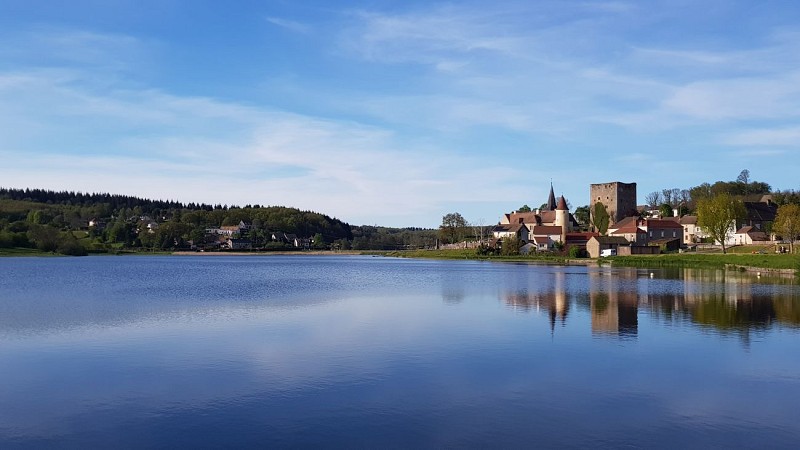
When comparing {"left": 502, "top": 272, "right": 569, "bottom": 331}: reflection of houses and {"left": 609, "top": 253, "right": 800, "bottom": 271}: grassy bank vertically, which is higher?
{"left": 609, "top": 253, "right": 800, "bottom": 271}: grassy bank

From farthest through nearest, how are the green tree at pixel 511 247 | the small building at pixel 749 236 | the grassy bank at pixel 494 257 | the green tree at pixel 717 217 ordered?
1. the green tree at pixel 511 247
2. the grassy bank at pixel 494 257
3. the small building at pixel 749 236
4. the green tree at pixel 717 217

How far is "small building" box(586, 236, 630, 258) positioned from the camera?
89625 millimetres

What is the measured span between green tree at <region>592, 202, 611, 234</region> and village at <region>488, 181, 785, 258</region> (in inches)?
18.9

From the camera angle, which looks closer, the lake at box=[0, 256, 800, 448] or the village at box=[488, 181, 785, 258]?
the lake at box=[0, 256, 800, 448]

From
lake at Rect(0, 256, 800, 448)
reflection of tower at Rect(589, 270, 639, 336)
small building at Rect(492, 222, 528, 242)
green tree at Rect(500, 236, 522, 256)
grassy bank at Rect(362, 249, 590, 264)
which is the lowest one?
lake at Rect(0, 256, 800, 448)

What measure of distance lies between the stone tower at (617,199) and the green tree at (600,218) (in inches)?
70.6

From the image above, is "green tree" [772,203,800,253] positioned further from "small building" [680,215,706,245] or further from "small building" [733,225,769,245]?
"small building" [680,215,706,245]

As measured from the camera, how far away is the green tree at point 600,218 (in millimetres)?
108600

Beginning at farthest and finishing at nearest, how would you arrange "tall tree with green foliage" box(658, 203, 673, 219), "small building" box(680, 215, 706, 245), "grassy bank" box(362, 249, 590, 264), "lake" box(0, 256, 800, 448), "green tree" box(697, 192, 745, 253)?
"tall tree with green foliage" box(658, 203, 673, 219)
"small building" box(680, 215, 706, 245)
"grassy bank" box(362, 249, 590, 264)
"green tree" box(697, 192, 745, 253)
"lake" box(0, 256, 800, 448)

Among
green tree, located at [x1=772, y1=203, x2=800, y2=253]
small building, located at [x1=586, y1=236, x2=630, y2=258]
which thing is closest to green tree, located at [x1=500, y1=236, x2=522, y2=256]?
small building, located at [x1=586, y1=236, x2=630, y2=258]

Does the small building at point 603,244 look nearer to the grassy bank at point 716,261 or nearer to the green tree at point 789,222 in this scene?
the grassy bank at point 716,261

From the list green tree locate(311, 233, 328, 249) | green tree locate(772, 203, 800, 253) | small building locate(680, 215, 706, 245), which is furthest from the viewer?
green tree locate(311, 233, 328, 249)

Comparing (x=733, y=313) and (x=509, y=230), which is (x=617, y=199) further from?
(x=733, y=313)

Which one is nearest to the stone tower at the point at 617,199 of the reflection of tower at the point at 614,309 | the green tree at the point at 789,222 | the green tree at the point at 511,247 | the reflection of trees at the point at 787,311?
the green tree at the point at 511,247
